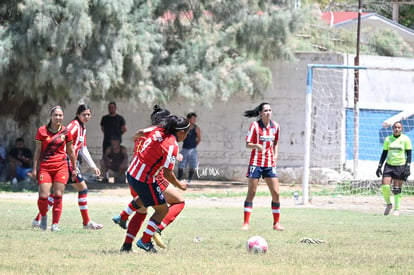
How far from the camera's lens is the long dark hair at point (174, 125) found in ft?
32.3

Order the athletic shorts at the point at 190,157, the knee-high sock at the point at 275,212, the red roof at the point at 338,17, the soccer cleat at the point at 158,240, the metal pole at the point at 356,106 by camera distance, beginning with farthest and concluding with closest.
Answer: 1. the red roof at the point at 338,17
2. the athletic shorts at the point at 190,157
3. the metal pole at the point at 356,106
4. the knee-high sock at the point at 275,212
5. the soccer cleat at the point at 158,240

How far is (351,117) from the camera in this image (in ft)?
89.2

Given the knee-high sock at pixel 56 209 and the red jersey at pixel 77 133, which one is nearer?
the knee-high sock at pixel 56 209

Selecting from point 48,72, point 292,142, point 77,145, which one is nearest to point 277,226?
point 77,145

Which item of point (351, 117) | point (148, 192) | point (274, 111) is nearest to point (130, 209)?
point (148, 192)

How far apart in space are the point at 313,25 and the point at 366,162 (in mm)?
7087

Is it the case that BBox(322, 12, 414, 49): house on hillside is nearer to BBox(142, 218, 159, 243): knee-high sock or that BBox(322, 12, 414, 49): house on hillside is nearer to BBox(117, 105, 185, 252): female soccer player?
BBox(117, 105, 185, 252): female soccer player

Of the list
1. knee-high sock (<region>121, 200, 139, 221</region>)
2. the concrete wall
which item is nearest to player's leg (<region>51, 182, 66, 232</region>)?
knee-high sock (<region>121, 200, 139, 221</region>)

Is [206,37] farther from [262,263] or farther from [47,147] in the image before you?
[262,263]

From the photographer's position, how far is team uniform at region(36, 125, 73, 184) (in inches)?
514

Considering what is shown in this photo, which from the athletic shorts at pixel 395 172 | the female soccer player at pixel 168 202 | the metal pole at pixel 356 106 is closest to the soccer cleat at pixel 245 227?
the female soccer player at pixel 168 202

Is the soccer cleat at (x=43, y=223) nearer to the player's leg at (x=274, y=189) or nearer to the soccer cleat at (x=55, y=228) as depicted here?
the soccer cleat at (x=55, y=228)

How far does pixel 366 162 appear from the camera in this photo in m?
26.6

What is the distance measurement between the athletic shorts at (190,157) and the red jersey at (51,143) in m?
13.5
